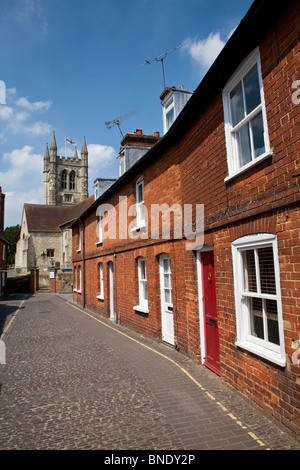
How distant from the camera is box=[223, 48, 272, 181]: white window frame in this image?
4277 mm

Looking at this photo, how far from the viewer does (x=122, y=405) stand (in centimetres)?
484

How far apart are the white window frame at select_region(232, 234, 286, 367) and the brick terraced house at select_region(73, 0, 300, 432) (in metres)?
0.02

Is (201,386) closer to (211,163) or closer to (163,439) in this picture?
(163,439)

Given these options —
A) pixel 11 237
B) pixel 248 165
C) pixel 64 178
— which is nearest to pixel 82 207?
pixel 64 178

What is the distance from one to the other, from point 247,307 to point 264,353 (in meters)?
0.83

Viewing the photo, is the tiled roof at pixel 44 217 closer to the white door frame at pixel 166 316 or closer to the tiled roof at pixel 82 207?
the tiled roof at pixel 82 207

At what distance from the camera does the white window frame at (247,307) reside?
399 cm

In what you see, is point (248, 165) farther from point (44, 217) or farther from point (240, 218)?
point (44, 217)

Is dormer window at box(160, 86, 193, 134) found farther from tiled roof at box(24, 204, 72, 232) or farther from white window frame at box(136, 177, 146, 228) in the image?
tiled roof at box(24, 204, 72, 232)

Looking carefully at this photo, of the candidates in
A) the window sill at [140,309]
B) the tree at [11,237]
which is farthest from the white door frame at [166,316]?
the tree at [11,237]

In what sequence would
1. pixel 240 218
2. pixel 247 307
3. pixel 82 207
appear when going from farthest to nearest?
pixel 82 207 < pixel 247 307 < pixel 240 218

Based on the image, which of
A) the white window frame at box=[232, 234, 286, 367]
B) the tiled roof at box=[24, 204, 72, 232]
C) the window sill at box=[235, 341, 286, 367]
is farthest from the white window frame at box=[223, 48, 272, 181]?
the tiled roof at box=[24, 204, 72, 232]

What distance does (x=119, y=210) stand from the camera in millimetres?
12336
